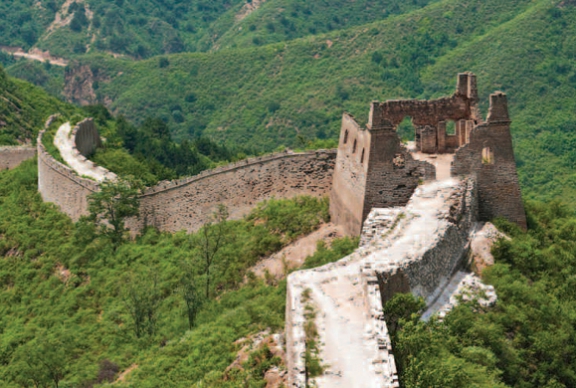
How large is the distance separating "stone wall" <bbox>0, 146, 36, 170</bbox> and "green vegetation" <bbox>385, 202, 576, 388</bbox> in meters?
28.6

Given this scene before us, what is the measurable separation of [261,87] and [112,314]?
3107 inches

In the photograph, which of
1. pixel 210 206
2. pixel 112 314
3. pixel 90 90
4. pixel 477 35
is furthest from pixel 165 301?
pixel 90 90

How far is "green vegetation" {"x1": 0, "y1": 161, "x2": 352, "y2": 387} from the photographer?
2734 centimetres

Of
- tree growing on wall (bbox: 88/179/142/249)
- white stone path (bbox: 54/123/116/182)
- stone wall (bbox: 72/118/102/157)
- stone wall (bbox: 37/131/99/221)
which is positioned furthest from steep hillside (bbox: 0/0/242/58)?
tree growing on wall (bbox: 88/179/142/249)

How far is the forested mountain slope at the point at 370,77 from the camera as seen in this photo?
3551 inches

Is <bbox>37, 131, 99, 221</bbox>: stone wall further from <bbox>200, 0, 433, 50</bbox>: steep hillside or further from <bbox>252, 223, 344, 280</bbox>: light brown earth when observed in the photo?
<bbox>200, 0, 433, 50</bbox>: steep hillside

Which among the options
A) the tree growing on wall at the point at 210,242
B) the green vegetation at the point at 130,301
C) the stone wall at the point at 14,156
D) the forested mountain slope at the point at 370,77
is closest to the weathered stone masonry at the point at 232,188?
the green vegetation at the point at 130,301

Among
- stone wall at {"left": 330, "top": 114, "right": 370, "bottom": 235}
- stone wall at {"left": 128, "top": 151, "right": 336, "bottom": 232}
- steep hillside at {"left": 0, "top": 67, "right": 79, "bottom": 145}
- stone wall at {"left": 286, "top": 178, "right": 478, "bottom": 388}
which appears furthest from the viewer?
steep hillside at {"left": 0, "top": 67, "right": 79, "bottom": 145}

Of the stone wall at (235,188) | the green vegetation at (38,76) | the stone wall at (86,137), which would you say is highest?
the stone wall at (235,188)

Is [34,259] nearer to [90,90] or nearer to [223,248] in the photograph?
[223,248]

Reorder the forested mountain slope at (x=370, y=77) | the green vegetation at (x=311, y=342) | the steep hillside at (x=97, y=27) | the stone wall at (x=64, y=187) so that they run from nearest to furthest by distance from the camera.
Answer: the green vegetation at (x=311, y=342), the stone wall at (x=64, y=187), the forested mountain slope at (x=370, y=77), the steep hillside at (x=97, y=27)

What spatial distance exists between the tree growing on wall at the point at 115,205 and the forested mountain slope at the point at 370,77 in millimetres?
42173

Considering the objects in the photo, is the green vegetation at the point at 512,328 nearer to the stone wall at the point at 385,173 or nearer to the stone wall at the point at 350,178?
the stone wall at the point at 385,173

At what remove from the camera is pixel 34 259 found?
4316 cm
